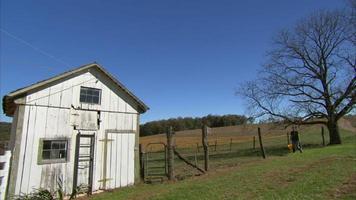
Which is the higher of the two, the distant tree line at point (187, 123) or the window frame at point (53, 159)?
the distant tree line at point (187, 123)

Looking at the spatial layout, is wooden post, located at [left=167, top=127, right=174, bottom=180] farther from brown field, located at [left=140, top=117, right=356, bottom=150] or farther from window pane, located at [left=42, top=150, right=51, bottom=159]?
brown field, located at [left=140, top=117, right=356, bottom=150]

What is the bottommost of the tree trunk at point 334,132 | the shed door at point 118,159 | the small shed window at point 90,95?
the shed door at point 118,159

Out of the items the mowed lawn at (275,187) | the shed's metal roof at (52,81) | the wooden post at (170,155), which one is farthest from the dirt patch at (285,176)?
the shed's metal roof at (52,81)

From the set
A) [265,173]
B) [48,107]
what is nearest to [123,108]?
[48,107]

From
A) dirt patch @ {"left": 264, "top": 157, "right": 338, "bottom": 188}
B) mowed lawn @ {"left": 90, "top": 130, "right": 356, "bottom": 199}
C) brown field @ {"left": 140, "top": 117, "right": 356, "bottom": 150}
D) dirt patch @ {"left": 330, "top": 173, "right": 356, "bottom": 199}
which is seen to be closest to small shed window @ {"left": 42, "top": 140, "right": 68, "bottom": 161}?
mowed lawn @ {"left": 90, "top": 130, "right": 356, "bottom": 199}

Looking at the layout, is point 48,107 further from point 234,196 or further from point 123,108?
point 234,196

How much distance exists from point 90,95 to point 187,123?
103411 mm

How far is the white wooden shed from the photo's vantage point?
37.1 feet

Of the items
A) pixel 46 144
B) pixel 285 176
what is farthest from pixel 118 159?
pixel 285 176

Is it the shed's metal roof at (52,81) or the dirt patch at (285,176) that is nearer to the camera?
the dirt patch at (285,176)

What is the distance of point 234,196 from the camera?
→ 932cm

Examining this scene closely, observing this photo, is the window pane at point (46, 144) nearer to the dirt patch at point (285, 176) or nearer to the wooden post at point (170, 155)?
the wooden post at point (170, 155)

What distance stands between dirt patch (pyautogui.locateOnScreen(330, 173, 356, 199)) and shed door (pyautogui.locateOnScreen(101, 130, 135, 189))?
29.8 ft

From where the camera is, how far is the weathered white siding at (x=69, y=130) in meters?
11.3
